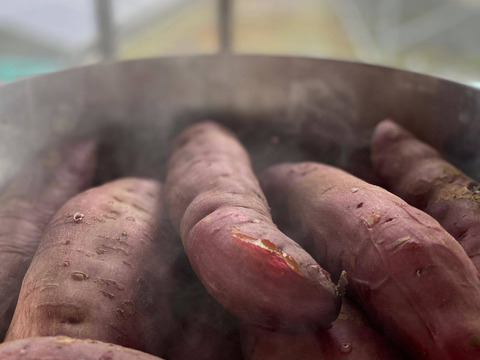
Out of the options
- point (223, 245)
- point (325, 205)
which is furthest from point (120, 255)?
point (325, 205)

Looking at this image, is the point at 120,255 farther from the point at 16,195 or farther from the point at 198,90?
the point at 198,90

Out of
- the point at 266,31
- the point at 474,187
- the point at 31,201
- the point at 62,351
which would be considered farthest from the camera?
the point at 266,31

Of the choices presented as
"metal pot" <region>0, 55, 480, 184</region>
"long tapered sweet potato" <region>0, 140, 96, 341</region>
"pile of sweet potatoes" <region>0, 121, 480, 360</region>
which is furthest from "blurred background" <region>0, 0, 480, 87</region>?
"pile of sweet potatoes" <region>0, 121, 480, 360</region>

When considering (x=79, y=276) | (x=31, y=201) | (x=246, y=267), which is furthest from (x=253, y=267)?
(x=31, y=201)

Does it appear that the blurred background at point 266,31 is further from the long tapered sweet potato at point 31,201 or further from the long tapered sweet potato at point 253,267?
the long tapered sweet potato at point 253,267

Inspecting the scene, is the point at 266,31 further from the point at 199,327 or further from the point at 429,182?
the point at 199,327

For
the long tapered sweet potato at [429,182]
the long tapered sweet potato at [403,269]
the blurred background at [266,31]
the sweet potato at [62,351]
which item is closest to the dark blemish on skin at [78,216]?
the sweet potato at [62,351]
